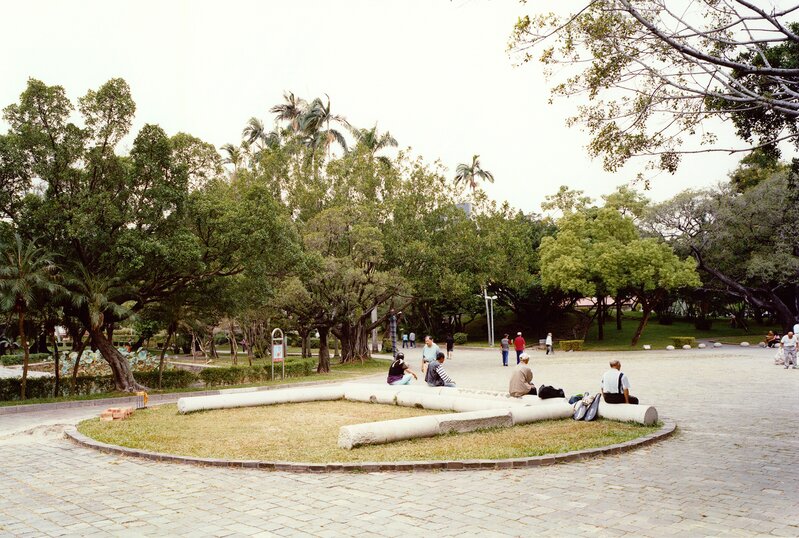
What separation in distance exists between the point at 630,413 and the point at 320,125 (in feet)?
133

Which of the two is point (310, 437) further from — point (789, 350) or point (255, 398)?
point (789, 350)

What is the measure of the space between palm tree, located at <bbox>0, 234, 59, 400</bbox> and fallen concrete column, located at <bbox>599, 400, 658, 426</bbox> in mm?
14456

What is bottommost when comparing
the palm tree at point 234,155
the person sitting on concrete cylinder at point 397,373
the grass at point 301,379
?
the grass at point 301,379

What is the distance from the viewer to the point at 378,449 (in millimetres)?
9484

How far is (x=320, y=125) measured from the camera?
48469mm

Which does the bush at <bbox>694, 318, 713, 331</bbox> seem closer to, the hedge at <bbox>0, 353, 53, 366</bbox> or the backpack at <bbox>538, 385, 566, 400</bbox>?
the backpack at <bbox>538, 385, 566, 400</bbox>

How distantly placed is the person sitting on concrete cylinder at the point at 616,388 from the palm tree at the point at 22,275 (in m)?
14.4

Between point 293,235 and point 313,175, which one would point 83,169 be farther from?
point 313,175

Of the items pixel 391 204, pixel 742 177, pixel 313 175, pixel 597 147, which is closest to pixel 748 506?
pixel 597 147

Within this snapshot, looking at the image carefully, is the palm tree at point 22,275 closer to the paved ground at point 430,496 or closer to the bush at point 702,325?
the paved ground at point 430,496

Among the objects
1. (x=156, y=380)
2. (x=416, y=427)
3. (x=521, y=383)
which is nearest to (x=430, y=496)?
(x=416, y=427)

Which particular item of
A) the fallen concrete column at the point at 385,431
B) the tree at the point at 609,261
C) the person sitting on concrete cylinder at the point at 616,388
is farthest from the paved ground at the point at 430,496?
the tree at the point at 609,261

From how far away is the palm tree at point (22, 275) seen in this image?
1697 centimetres

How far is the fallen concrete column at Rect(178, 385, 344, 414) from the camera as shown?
570 inches
